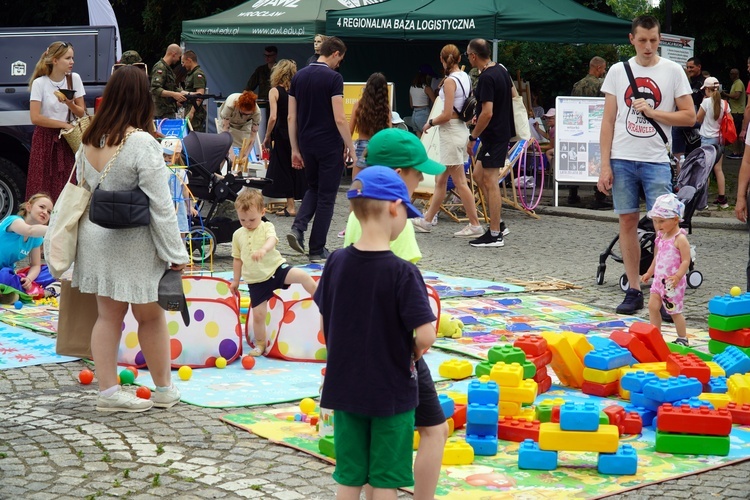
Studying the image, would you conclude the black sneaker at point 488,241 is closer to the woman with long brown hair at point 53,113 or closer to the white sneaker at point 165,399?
the woman with long brown hair at point 53,113

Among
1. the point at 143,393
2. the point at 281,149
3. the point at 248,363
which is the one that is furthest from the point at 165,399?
the point at 281,149

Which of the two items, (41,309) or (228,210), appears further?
(228,210)

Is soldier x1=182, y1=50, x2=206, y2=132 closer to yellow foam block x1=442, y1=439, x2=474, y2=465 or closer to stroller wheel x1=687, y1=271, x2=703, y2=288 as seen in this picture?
stroller wheel x1=687, y1=271, x2=703, y2=288

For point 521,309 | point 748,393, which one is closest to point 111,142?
point 748,393

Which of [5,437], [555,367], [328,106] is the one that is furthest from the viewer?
[328,106]

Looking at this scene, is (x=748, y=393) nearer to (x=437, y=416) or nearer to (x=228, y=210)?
(x=437, y=416)

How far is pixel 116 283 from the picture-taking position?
5.86 m

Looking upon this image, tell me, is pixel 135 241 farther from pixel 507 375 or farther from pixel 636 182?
pixel 636 182

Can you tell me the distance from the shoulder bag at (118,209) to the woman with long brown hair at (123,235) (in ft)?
0.28

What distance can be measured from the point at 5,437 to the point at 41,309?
3.43 m

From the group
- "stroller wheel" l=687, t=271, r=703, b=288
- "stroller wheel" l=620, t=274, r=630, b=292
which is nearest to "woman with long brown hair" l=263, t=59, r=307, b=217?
"stroller wheel" l=620, t=274, r=630, b=292

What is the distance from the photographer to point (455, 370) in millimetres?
6699

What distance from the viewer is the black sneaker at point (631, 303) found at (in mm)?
8859

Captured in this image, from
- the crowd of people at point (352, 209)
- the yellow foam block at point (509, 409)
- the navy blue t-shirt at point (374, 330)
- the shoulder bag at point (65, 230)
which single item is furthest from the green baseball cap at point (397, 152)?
the shoulder bag at point (65, 230)
